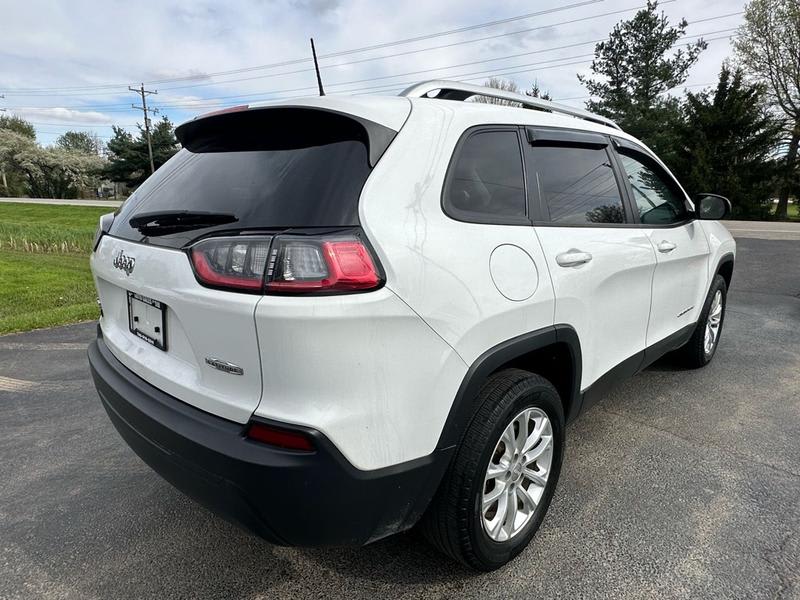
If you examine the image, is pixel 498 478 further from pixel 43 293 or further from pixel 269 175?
pixel 43 293

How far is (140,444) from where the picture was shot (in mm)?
1926

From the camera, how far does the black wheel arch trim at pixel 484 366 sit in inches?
69.3

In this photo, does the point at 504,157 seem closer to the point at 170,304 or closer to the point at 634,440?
the point at 170,304

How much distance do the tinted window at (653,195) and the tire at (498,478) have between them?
1526mm

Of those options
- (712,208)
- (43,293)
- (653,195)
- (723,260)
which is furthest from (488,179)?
(43,293)

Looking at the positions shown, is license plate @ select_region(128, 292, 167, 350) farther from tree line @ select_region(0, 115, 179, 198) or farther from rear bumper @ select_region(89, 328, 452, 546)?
tree line @ select_region(0, 115, 179, 198)

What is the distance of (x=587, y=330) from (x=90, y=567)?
2.36 meters

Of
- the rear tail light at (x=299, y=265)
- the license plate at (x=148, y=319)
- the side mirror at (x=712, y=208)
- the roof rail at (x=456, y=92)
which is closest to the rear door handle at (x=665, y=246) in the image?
the side mirror at (x=712, y=208)

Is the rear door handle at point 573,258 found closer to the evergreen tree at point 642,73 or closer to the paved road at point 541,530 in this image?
the paved road at point 541,530

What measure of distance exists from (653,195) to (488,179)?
178 cm

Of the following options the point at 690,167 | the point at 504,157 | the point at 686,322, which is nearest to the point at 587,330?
the point at 504,157

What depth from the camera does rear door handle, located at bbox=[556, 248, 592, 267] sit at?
2193mm

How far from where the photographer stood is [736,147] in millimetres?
27328

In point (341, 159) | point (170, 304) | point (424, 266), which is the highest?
point (341, 159)
